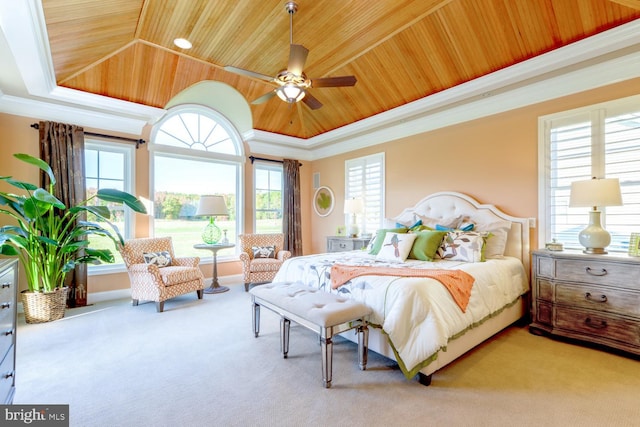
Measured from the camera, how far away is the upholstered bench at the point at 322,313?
2121 millimetres

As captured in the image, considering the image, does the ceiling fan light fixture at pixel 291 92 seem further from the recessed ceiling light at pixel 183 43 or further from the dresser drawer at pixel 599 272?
the dresser drawer at pixel 599 272

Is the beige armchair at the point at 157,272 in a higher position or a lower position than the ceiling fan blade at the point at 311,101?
lower

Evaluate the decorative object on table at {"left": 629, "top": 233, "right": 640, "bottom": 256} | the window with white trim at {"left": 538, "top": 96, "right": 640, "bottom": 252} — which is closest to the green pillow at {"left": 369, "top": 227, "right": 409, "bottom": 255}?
the window with white trim at {"left": 538, "top": 96, "right": 640, "bottom": 252}

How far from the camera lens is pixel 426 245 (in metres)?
3.45

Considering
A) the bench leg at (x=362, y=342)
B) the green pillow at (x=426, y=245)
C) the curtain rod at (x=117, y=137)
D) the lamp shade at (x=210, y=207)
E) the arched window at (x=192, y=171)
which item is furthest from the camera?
the arched window at (x=192, y=171)

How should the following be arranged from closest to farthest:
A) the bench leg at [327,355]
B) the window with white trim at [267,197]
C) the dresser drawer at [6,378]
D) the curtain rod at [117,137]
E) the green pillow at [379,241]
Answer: the dresser drawer at [6,378]
the bench leg at [327,355]
the green pillow at [379,241]
the curtain rod at [117,137]
the window with white trim at [267,197]

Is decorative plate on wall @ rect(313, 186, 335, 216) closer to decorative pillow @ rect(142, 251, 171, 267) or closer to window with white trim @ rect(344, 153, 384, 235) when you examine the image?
window with white trim @ rect(344, 153, 384, 235)

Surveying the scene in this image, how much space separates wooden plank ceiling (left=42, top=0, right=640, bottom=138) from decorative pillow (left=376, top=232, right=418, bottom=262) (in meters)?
2.14

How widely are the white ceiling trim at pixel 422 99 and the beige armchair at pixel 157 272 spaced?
187 centimetres

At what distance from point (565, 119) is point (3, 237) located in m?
6.17

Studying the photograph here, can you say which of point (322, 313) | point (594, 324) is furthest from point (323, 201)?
point (594, 324)

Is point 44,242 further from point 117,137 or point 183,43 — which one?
point 183,43

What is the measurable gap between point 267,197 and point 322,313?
4426 mm

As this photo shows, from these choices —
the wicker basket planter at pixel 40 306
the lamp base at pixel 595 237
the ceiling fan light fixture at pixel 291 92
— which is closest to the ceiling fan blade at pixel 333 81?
the ceiling fan light fixture at pixel 291 92
